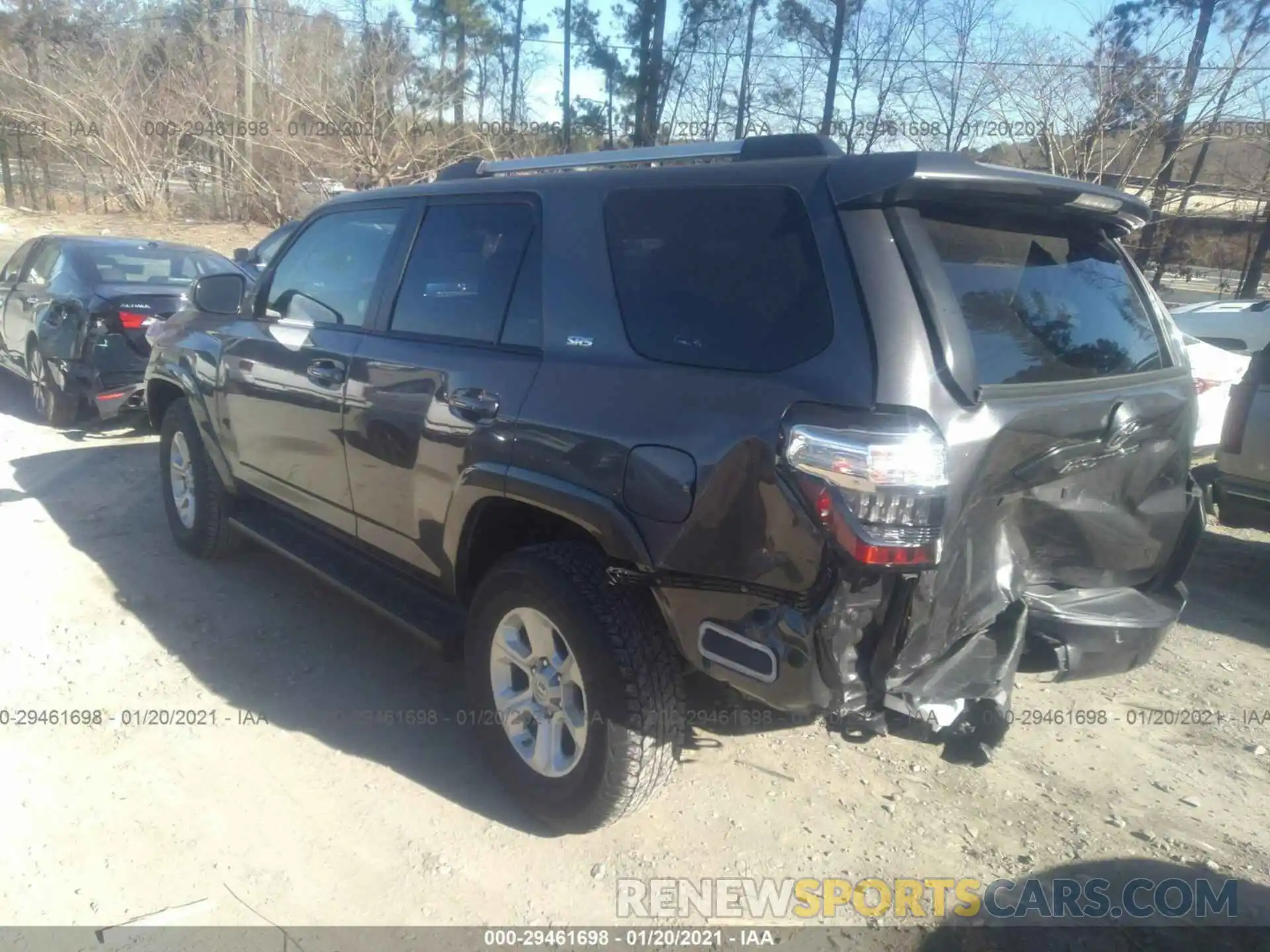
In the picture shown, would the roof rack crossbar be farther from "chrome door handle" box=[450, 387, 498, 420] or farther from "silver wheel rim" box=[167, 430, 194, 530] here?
"silver wheel rim" box=[167, 430, 194, 530]

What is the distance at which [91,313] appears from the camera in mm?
7637

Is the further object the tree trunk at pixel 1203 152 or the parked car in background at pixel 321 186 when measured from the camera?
the parked car in background at pixel 321 186

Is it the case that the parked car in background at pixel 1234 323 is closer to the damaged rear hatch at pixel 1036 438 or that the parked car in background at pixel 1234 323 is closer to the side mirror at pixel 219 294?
the damaged rear hatch at pixel 1036 438

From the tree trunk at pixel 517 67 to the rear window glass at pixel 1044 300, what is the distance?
2394 cm

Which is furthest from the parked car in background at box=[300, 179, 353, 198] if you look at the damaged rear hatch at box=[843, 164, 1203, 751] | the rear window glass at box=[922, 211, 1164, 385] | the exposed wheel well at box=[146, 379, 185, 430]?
the damaged rear hatch at box=[843, 164, 1203, 751]

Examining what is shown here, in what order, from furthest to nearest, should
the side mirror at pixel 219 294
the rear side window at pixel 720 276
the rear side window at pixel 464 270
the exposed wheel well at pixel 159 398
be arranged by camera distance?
the exposed wheel well at pixel 159 398, the side mirror at pixel 219 294, the rear side window at pixel 464 270, the rear side window at pixel 720 276

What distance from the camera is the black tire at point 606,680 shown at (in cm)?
293

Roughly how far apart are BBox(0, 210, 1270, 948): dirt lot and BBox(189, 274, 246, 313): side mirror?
143 cm

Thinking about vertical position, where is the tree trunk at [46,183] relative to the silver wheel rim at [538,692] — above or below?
above

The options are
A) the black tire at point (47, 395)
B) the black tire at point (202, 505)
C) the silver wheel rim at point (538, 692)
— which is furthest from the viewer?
the black tire at point (47, 395)

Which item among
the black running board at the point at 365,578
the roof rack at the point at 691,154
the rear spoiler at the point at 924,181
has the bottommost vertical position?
the black running board at the point at 365,578

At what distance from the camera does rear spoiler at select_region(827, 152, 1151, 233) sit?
8.32 feet
